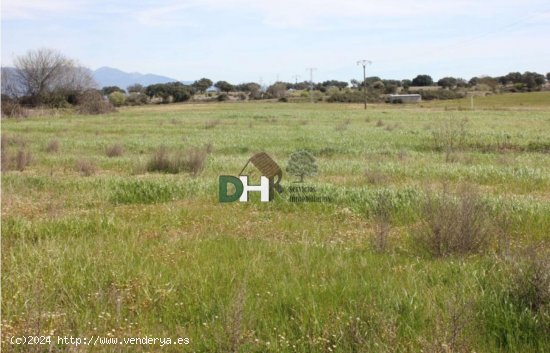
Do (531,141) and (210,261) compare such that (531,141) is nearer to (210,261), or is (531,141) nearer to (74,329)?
(210,261)

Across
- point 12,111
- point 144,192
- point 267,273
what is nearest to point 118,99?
point 12,111

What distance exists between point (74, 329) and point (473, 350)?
9.72 ft

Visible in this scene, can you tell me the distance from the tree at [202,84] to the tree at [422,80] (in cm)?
6662

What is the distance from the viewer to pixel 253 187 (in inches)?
371

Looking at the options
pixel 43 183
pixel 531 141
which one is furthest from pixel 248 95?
pixel 43 183

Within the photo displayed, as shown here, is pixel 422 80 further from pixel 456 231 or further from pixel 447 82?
pixel 456 231

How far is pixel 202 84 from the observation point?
148 m

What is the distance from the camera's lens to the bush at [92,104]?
227 feet

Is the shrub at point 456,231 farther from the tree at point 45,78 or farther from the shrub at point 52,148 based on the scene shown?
the tree at point 45,78

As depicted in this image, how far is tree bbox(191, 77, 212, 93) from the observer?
5664 inches

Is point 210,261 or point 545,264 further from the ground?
point 545,264

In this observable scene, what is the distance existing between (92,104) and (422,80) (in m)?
120

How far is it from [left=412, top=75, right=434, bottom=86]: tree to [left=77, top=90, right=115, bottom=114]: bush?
115m

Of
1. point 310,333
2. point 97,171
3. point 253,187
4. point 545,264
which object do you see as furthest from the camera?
point 97,171
